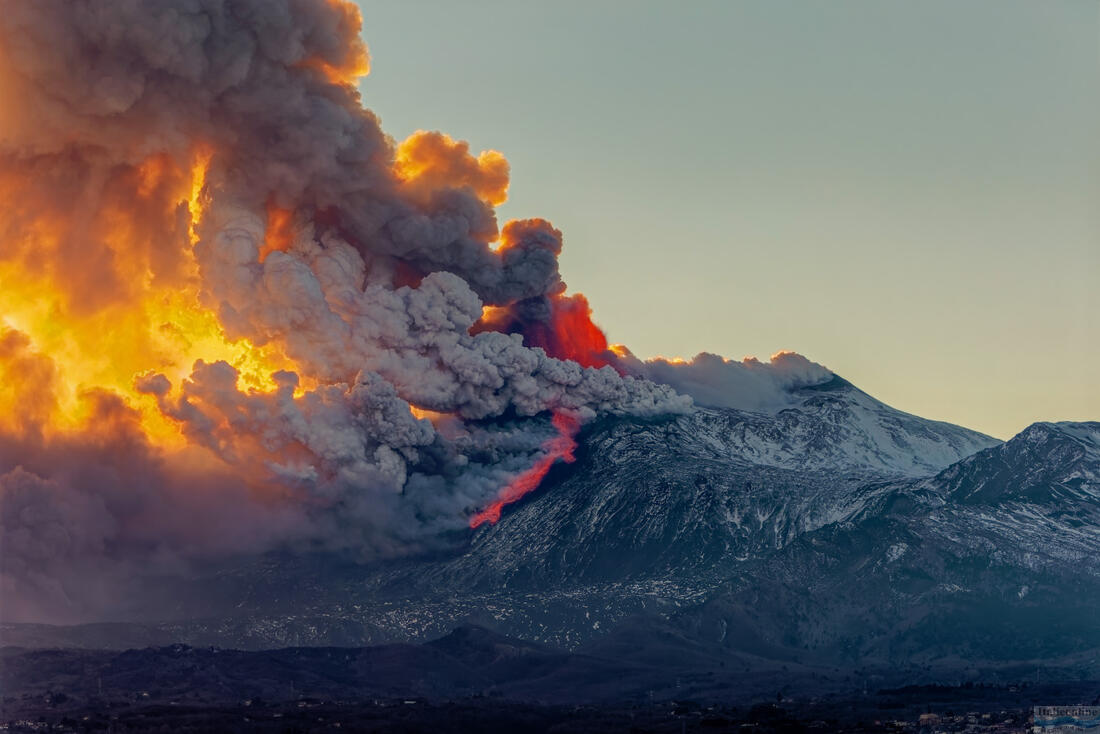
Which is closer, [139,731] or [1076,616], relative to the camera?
[139,731]

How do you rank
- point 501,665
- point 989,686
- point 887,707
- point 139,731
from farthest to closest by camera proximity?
1. point 501,665
2. point 989,686
3. point 887,707
4. point 139,731

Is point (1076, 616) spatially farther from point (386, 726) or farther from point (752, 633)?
point (386, 726)

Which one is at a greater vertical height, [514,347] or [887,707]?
[514,347]

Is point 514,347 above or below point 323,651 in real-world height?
above

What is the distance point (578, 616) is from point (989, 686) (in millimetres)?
40181

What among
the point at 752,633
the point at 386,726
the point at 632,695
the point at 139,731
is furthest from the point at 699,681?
the point at 139,731

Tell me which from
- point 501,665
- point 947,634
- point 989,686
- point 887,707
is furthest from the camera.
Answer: point 947,634

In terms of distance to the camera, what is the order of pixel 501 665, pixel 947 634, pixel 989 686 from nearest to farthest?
1. pixel 989 686
2. pixel 501 665
3. pixel 947 634

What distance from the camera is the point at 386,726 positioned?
147625mm

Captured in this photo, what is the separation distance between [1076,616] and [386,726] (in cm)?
7199

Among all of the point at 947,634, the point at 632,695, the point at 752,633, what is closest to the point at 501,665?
the point at 632,695

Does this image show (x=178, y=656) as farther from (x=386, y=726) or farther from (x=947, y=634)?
(x=947, y=634)

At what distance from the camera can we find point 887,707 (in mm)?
158375

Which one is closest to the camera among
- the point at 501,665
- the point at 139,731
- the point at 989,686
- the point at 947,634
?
the point at 139,731
